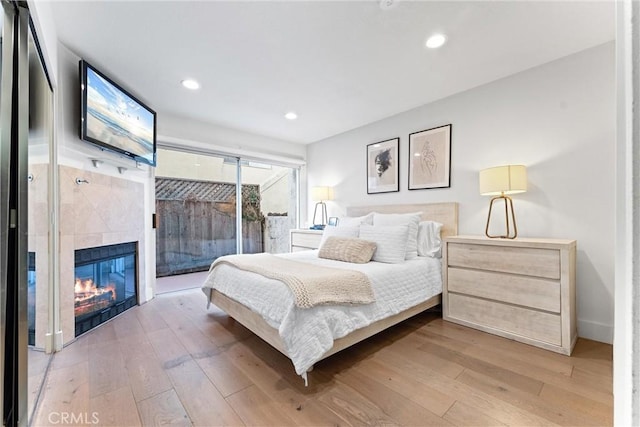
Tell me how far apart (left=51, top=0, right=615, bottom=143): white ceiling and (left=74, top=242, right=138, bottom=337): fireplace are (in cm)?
173

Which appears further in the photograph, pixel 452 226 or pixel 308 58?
pixel 452 226

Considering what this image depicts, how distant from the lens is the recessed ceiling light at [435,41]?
202 cm

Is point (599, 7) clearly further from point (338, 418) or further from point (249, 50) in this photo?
point (338, 418)

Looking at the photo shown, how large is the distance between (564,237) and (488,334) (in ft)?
3.50

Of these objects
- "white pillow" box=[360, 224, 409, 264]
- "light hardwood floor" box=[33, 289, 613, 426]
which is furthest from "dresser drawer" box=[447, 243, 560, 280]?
"light hardwood floor" box=[33, 289, 613, 426]

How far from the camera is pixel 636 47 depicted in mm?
341

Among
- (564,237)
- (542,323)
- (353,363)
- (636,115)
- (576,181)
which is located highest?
(576,181)

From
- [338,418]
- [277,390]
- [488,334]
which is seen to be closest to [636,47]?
[338,418]

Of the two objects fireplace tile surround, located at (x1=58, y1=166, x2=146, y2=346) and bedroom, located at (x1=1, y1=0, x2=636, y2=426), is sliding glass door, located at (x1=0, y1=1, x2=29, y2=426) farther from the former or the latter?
fireplace tile surround, located at (x1=58, y1=166, x2=146, y2=346)

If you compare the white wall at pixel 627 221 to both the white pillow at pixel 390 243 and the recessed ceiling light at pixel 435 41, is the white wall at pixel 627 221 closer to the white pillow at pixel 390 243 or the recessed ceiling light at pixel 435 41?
the recessed ceiling light at pixel 435 41

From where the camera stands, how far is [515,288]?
2193 mm

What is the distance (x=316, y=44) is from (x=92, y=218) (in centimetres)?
250

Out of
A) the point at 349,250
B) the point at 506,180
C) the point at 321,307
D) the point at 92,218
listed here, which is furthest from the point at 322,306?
the point at 92,218

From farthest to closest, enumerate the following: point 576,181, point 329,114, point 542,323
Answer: point 329,114
point 576,181
point 542,323
